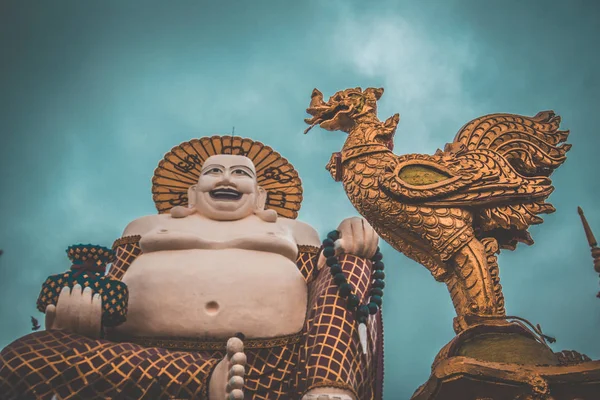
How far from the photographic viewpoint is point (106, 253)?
5258 millimetres

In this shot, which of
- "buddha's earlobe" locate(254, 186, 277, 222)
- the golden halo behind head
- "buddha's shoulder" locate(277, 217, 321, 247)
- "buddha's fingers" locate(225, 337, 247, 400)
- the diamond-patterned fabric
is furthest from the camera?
the golden halo behind head

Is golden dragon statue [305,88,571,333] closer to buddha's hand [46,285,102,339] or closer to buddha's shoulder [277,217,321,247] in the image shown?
buddha's shoulder [277,217,321,247]

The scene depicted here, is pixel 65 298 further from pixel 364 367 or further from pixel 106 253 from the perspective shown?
pixel 364 367

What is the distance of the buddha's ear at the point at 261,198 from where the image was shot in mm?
6348

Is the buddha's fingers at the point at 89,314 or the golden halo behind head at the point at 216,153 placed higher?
the golden halo behind head at the point at 216,153

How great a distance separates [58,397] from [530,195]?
12.8 ft

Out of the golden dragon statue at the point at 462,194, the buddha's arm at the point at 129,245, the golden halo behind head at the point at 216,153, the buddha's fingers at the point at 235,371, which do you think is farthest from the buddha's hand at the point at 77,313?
the golden dragon statue at the point at 462,194

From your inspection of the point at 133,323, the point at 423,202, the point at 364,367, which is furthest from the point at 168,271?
the point at 423,202

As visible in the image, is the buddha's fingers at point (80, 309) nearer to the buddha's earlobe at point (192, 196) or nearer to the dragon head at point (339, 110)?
the buddha's earlobe at point (192, 196)

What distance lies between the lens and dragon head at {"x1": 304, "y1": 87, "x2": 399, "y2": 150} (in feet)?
20.3

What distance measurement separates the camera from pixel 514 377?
4281 mm

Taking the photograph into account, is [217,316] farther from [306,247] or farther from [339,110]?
[339,110]

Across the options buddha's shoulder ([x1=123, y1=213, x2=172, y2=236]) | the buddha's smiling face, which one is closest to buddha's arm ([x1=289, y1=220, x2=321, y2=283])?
the buddha's smiling face

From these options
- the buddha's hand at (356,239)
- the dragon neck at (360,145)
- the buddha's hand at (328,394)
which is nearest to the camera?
the buddha's hand at (328,394)
